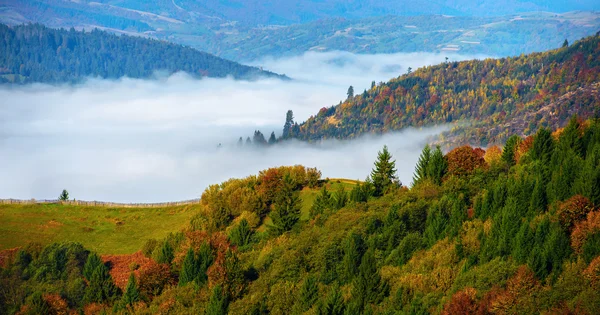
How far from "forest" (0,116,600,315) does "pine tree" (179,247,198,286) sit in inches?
6.7

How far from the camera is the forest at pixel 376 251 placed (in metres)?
94.2

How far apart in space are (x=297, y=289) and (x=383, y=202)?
3343 cm

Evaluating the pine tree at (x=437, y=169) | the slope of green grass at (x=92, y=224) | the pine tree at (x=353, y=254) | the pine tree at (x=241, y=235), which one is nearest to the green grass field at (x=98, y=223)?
the slope of green grass at (x=92, y=224)

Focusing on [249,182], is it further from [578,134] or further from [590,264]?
[590,264]

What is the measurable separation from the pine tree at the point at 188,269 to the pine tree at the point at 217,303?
34.8 ft

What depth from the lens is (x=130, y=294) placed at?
364 feet

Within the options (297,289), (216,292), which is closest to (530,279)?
(297,289)

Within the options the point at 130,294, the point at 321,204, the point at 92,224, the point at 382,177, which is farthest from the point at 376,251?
the point at 92,224

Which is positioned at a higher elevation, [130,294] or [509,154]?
[509,154]

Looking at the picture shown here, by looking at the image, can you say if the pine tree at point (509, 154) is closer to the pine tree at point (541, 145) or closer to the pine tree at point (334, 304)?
the pine tree at point (541, 145)

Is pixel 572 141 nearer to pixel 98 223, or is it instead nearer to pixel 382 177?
pixel 382 177

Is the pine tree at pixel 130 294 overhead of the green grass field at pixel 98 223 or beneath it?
beneath

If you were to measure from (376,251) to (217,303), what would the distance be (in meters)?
23.4

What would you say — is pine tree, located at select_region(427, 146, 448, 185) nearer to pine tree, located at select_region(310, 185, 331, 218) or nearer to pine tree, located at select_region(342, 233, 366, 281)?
pine tree, located at select_region(310, 185, 331, 218)
